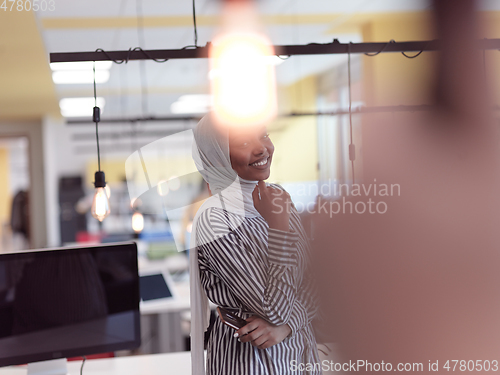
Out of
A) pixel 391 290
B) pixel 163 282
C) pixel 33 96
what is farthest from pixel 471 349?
pixel 33 96

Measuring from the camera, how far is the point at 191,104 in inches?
282

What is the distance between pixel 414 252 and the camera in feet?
3.04

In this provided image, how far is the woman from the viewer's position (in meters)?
1.05

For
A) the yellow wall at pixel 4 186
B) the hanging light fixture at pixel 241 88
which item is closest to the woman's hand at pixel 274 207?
the hanging light fixture at pixel 241 88

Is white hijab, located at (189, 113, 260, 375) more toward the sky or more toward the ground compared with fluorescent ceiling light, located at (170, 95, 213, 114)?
more toward the ground

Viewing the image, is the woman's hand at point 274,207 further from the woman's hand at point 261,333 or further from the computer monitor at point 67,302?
the computer monitor at point 67,302

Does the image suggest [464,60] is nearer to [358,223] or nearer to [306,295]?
[358,223]

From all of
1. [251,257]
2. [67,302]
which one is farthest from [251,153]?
[67,302]

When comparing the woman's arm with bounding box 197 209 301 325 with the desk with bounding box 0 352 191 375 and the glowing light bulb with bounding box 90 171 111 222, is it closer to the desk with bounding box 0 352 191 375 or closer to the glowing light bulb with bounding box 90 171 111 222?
the desk with bounding box 0 352 191 375

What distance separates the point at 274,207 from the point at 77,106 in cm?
633

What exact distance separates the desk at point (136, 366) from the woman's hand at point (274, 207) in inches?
36.1

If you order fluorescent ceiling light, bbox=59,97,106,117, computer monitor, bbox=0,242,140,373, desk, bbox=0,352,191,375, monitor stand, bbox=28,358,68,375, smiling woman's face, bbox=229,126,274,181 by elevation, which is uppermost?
fluorescent ceiling light, bbox=59,97,106,117

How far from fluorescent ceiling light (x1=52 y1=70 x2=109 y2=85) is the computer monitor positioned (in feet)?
10.8

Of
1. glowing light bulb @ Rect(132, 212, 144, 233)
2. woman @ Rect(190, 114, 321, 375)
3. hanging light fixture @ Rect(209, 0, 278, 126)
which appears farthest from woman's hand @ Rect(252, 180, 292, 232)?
glowing light bulb @ Rect(132, 212, 144, 233)
